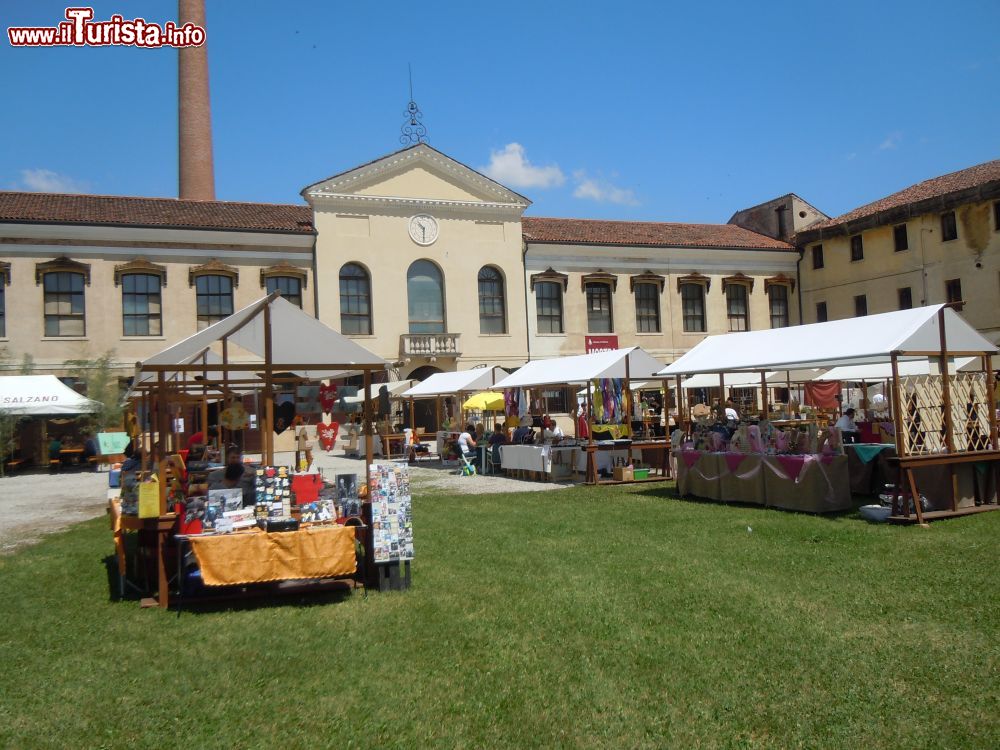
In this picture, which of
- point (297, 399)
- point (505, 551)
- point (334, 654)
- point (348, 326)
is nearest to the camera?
point (334, 654)

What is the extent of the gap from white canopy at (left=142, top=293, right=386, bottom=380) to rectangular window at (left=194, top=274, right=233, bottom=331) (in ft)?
71.2

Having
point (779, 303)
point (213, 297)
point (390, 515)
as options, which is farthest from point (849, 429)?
point (213, 297)

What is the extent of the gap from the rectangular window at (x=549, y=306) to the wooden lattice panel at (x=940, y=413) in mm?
23375

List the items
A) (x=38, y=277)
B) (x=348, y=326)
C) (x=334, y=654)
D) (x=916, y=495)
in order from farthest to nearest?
(x=348, y=326) < (x=38, y=277) < (x=916, y=495) < (x=334, y=654)

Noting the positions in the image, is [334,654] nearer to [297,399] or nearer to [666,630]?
[666,630]

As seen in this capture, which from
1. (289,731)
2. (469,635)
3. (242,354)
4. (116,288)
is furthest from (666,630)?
(116,288)

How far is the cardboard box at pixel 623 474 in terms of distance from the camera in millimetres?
16172

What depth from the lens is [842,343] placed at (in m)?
11.6

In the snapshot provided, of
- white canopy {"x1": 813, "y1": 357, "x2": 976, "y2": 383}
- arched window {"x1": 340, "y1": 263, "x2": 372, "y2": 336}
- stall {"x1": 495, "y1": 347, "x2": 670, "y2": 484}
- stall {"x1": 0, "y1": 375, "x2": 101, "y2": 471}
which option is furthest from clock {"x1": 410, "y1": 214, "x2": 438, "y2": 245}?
white canopy {"x1": 813, "y1": 357, "x2": 976, "y2": 383}

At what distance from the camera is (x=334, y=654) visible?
18.9 ft

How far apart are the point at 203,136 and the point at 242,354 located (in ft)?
38.4

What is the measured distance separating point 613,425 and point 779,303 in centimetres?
2313

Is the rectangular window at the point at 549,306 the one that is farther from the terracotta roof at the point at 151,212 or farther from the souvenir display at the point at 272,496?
the souvenir display at the point at 272,496

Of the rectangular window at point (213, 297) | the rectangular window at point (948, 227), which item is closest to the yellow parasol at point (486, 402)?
the rectangular window at point (213, 297)
